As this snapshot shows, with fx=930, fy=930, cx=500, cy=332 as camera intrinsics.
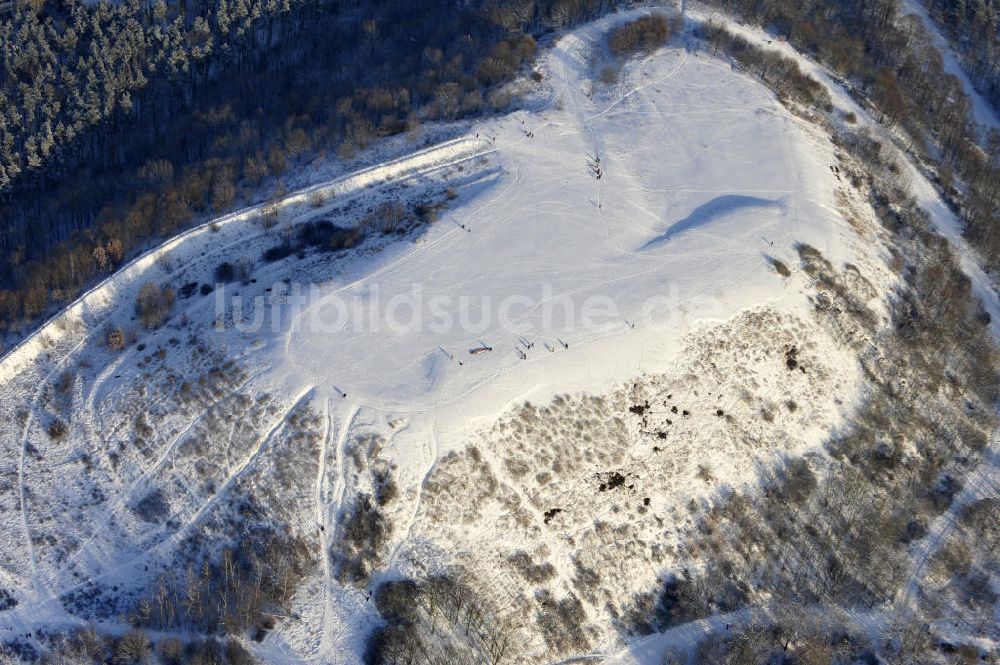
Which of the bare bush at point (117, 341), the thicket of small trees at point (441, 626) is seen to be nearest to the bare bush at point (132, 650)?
the thicket of small trees at point (441, 626)

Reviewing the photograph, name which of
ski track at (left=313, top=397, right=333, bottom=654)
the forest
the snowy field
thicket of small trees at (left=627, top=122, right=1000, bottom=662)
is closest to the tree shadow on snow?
the snowy field

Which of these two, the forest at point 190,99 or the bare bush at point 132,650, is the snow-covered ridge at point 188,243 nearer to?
the forest at point 190,99

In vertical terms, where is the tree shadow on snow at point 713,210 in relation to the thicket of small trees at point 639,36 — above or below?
below

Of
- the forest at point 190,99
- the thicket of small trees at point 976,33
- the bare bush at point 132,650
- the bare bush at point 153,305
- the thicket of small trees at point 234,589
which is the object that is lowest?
the bare bush at point 132,650

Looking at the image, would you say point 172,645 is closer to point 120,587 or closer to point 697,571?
point 120,587

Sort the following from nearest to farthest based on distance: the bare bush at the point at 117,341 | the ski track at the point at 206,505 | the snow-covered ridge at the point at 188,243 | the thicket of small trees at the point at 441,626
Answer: the thicket of small trees at the point at 441,626 < the ski track at the point at 206,505 < the bare bush at the point at 117,341 < the snow-covered ridge at the point at 188,243

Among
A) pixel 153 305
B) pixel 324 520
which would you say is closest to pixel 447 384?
pixel 324 520

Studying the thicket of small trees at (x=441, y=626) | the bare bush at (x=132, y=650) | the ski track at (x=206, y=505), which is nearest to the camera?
the bare bush at (x=132, y=650)

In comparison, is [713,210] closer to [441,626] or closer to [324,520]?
[324,520]

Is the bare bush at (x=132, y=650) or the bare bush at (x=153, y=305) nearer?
the bare bush at (x=132, y=650)
